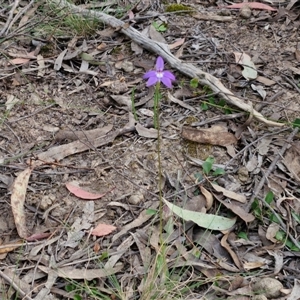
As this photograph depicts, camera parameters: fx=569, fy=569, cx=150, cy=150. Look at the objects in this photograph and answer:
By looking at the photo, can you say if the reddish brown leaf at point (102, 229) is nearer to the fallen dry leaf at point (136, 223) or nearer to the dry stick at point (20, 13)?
the fallen dry leaf at point (136, 223)

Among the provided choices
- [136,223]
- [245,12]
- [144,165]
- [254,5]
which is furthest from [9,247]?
[254,5]

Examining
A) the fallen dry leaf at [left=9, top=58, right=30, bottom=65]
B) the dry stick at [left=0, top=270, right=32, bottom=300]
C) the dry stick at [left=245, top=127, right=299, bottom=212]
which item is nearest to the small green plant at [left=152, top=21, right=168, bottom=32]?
the fallen dry leaf at [left=9, top=58, right=30, bottom=65]

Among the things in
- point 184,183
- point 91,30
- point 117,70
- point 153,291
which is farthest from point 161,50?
point 153,291

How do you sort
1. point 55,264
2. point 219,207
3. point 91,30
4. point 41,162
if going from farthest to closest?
point 91,30 → point 41,162 → point 219,207 → point 55,264

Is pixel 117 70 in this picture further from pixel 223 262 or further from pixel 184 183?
pixel 223 262

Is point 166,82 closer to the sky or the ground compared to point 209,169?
closer to the sky

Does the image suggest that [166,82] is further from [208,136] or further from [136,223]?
[208,136]

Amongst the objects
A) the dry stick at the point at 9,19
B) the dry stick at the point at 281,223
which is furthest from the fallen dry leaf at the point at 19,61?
the dry stick at the point at 281,223
